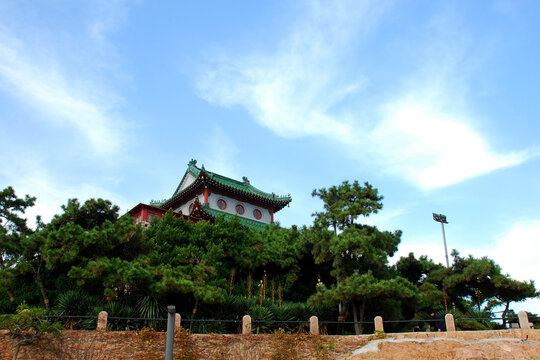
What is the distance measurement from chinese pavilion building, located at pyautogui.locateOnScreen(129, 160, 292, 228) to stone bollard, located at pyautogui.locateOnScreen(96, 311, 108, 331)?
1771cm

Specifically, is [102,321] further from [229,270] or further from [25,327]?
[229,270]

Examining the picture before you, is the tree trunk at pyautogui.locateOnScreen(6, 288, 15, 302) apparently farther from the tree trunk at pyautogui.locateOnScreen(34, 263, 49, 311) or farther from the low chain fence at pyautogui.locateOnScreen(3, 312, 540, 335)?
the low chain fence at pyautogui.locateOnScreen(3, 312, 540, 335)

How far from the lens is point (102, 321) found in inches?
546

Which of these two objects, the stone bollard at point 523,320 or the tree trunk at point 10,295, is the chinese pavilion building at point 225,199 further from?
the stone bollard at point 523,320

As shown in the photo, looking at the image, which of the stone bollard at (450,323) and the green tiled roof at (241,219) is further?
the green tiled roof at (241,219)

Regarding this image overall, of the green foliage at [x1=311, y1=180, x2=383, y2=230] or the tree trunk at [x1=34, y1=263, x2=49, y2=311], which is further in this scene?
the green foliage at [x1=311, y1=180, x2=383, y2=230]

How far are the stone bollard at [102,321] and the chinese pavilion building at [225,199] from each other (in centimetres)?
1771

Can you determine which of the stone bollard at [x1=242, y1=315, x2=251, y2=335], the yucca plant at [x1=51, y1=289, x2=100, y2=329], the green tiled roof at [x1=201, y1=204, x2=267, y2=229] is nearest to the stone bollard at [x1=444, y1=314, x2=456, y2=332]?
the stone bollard at [x1=242, y1=315, x2=251, y2=335]

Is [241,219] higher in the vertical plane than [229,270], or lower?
higher

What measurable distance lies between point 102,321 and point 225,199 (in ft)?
71.1

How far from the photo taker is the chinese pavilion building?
3369 centimetres

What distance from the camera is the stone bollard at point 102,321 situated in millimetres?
13805

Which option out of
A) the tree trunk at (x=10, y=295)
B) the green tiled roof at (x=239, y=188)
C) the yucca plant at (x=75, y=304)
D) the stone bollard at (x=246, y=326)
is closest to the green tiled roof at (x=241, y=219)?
the green tiled roof at (x=239, y=188)

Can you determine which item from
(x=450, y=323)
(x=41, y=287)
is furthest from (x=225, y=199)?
(x=450, y=323)
